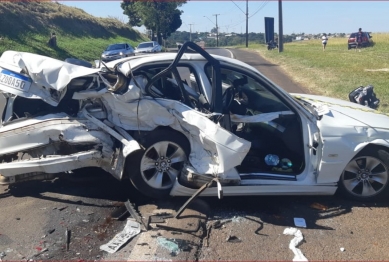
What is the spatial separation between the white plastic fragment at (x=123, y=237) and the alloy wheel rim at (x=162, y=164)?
0.65 meters

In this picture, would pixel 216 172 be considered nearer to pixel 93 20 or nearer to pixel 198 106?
pixel 198 106

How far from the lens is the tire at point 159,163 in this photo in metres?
5.17

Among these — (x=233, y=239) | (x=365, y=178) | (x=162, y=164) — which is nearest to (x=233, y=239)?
(x=233, y=239)

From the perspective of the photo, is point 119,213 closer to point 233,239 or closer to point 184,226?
point 184,226

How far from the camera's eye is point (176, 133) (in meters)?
5.25

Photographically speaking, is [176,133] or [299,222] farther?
[176,133]

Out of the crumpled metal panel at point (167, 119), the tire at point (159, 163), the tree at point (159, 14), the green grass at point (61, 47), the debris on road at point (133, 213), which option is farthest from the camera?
the tree at point (159, 14)

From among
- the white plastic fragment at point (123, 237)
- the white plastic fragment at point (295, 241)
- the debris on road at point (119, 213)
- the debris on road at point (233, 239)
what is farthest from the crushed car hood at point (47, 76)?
the white plastic fragment at point (295, 241)

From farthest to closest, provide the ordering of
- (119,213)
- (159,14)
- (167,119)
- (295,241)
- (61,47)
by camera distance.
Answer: (159,14)
(61,47)
(167,119)
(119,213)
(295,241)

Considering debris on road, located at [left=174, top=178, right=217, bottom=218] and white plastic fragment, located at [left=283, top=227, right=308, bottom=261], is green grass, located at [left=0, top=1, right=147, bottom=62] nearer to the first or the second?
debris on road, located at [left=174, top=178, right=217, bottom=218]

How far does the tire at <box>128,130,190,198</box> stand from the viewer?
17.0 feet

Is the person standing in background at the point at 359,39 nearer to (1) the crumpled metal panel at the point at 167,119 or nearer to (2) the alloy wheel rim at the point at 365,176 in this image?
A: (2) the alloy wheel rim at the point at 365,176

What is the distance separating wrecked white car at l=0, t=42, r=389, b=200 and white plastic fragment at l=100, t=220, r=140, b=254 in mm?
614

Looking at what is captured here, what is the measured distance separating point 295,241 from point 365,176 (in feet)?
4.88
